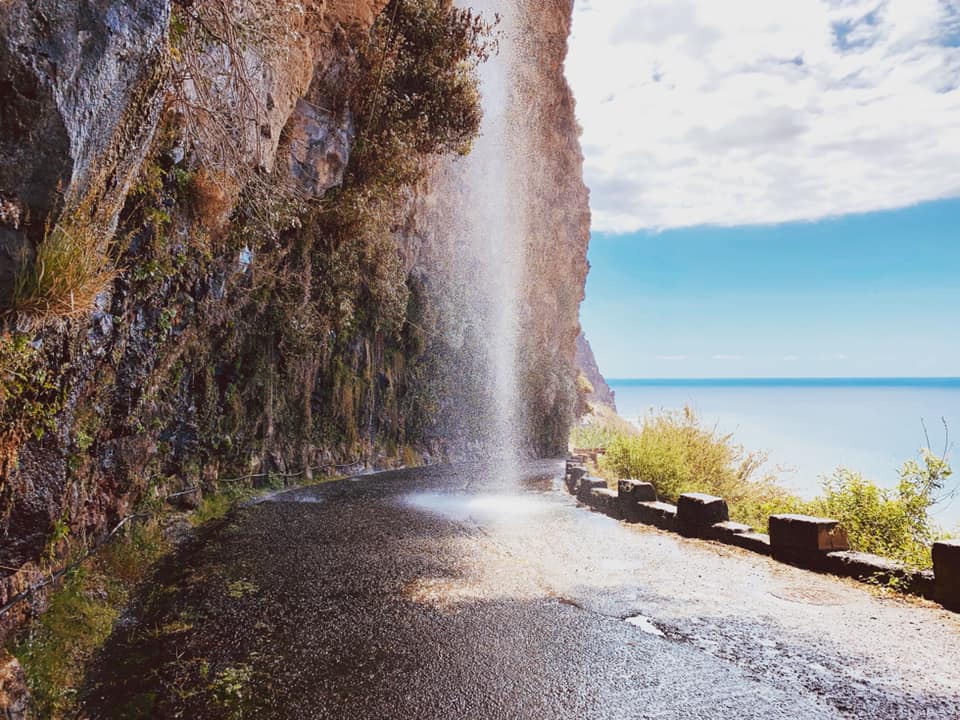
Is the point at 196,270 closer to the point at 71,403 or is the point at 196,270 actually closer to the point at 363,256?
the point at 71,403

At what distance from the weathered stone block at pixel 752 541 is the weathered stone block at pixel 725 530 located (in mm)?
31

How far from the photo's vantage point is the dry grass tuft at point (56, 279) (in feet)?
8.83

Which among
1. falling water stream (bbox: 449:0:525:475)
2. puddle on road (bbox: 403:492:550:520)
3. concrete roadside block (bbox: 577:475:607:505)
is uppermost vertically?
falling water stream (bbox: 449:0:525:475)

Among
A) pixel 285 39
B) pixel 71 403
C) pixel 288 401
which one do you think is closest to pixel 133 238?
pixel 71 403

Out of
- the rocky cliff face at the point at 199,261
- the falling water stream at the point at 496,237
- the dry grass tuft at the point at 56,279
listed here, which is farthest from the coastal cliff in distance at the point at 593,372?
the dry grass tuft at the point at 56,279

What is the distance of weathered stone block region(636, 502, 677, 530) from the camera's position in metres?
7.98

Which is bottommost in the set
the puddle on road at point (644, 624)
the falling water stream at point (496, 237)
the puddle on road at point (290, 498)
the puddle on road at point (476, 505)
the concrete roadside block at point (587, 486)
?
the puddle on road at point (476, 505)

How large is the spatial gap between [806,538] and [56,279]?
6784 millimetres

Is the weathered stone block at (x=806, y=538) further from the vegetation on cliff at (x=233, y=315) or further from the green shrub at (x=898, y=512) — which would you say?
the vegetation on cliff at (x=233, y=315)

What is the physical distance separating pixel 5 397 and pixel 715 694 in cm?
414

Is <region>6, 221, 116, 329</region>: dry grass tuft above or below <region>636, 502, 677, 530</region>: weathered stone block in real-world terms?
above

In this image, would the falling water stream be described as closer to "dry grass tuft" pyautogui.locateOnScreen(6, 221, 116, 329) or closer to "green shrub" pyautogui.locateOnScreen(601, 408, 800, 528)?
"green shrub" pyautogui.locateOnScreen(601, 408, 800, 528)

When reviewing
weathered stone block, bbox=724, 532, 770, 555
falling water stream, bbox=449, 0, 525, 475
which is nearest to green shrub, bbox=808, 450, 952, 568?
weathered stone block, bbox=724, 532, 770, 555

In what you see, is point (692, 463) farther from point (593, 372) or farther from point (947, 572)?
point (593, 372)
